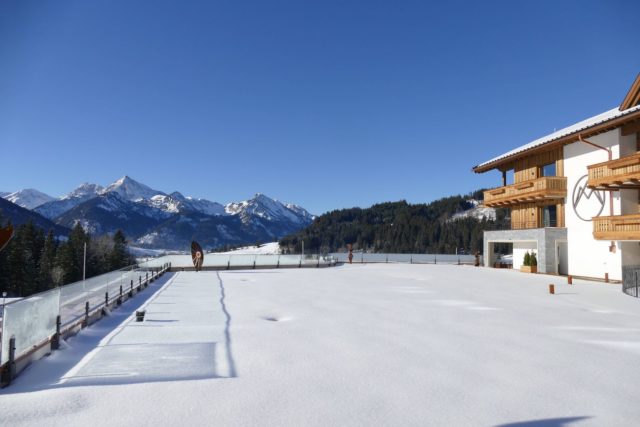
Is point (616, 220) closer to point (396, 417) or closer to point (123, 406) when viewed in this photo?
point (396, 417)

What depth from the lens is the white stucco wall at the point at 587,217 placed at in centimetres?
2153

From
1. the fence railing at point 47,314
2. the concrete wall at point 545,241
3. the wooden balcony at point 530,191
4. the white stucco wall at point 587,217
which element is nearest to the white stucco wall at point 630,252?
the white stucco wall at point 587,217

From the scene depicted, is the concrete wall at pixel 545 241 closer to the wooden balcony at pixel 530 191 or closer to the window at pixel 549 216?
the window at pixel 549 216

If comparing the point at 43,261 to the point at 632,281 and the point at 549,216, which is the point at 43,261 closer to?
the point at 549,216

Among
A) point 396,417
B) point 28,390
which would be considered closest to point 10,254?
point 28,390

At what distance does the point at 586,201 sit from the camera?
2342 centimetres

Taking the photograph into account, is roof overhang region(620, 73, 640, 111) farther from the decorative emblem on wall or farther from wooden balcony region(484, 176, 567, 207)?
wooden balcony region(484, 176, 567, 207)

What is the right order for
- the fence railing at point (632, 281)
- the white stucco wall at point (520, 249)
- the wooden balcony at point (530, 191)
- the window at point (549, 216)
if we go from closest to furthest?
1. the fence railing at point (632, 281)
2. the wooden balcony at point (530, 191)
3. the window at point (549, 216)
4. the white stucco wall at point (520, 249)

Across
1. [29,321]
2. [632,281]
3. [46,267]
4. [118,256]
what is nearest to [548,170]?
[632,281]

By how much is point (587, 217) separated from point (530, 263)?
5352 millimetres

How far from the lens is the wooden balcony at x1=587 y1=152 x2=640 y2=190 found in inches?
734

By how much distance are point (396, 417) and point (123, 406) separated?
3.36 meters

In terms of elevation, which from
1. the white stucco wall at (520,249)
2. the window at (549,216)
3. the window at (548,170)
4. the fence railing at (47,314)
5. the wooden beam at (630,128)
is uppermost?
the wooden beam at (630,128)

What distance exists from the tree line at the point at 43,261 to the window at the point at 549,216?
67634 millimetres
